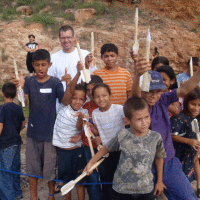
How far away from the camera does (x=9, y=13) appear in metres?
9.98

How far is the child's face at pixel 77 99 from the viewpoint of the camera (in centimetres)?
244

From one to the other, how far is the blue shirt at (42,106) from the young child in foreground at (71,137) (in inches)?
3.7

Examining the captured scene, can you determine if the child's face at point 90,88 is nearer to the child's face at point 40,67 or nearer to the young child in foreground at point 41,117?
the young child in foreground at point 41,117

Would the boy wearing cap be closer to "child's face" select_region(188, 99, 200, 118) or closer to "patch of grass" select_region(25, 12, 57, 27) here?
"child's face" select_region(188, 99, 200, 118)

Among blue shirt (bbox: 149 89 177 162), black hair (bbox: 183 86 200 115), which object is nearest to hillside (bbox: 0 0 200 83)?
black hair (bbox: 183 86 200 115)

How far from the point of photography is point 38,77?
2.50 metres

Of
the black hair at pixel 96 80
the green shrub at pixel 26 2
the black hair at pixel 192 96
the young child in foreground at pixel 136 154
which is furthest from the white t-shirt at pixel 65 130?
the green shrub at pixel 26 2

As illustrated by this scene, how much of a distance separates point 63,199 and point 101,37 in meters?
6.75

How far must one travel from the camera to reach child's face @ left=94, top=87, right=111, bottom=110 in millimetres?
2189

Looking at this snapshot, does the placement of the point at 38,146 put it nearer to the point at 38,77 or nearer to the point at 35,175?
the point at 35,175

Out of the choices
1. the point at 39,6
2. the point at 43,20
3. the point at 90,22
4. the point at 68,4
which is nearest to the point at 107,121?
the point at 90,22

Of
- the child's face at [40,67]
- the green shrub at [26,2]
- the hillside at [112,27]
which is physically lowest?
the child's face at [40,67]

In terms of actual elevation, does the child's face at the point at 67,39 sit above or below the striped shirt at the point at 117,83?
above

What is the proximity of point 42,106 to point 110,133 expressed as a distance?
850 millimetres
